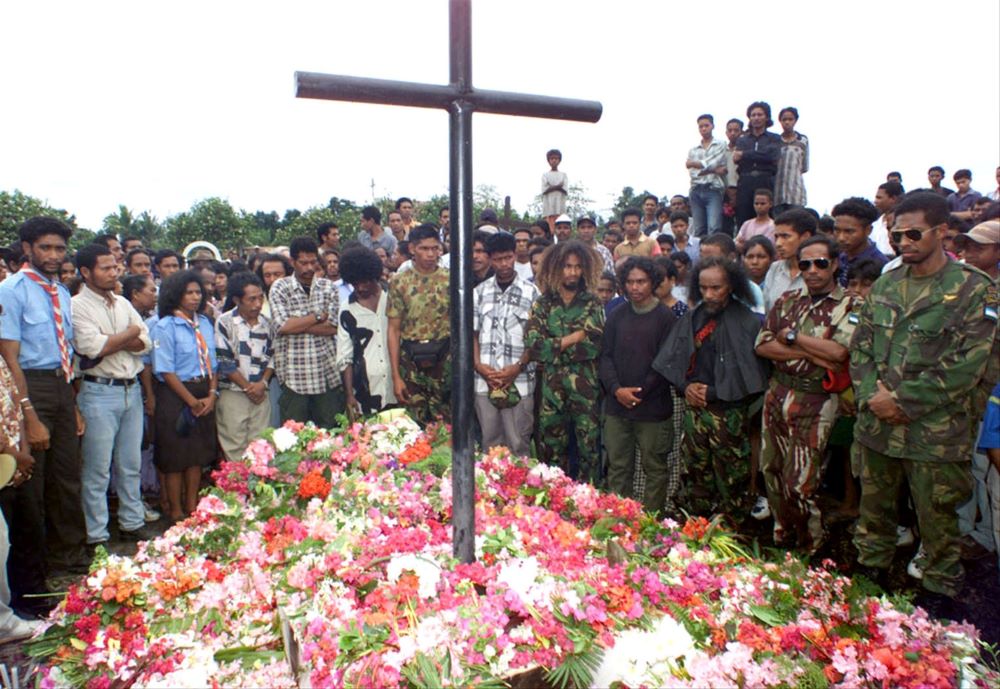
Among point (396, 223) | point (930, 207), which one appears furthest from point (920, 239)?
point (396, 223)

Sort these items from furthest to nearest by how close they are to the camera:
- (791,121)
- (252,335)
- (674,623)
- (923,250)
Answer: (791,121), (252,335), (923,250), (674,623)

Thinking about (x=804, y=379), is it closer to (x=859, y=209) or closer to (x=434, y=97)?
(x=859, y=209)

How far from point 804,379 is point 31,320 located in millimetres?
5201

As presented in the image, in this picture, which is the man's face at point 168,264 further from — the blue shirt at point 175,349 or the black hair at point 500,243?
the black hair at point 500,243

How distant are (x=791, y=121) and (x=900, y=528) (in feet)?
21.5

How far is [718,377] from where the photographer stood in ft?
16.5

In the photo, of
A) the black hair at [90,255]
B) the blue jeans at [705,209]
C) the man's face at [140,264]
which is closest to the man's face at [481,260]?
the black hair at [90,255]

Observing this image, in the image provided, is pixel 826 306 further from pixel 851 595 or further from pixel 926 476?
pixel 851 595

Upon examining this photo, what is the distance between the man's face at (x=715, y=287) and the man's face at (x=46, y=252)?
15.0 feet

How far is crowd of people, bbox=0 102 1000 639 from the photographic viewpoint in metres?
4.02

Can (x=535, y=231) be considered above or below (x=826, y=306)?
above

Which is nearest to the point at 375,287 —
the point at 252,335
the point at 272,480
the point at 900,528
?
the point at 252,335

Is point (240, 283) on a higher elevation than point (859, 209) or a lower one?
lower

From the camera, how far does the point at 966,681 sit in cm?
183
